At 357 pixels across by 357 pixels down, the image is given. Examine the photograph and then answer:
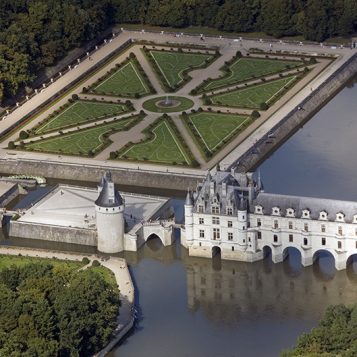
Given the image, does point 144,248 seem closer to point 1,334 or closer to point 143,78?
point 1,334

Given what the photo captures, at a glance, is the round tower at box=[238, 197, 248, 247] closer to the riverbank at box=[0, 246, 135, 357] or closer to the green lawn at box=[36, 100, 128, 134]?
the riverbank at box=[0, 246, 135, 357]

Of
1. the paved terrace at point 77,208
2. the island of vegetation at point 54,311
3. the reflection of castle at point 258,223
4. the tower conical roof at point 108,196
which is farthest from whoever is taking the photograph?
the paved terrace at point 77,208

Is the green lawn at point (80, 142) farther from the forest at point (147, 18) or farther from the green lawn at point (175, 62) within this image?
the forest at point (147, 18)

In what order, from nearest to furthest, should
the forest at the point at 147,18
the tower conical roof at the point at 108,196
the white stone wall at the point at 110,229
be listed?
the tower conical roof at the point at 108,196 → the white stone wall at the point at 110,229 → the forest at the point at 147,18

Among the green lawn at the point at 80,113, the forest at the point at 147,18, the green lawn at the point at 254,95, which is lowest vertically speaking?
the green lawn at the point at 80,113

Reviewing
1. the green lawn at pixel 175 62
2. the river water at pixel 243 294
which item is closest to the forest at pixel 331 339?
the river water at pixel 243 294

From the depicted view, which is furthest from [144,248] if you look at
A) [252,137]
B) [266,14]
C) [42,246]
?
[266,14]

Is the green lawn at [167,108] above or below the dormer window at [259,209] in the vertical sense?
above
